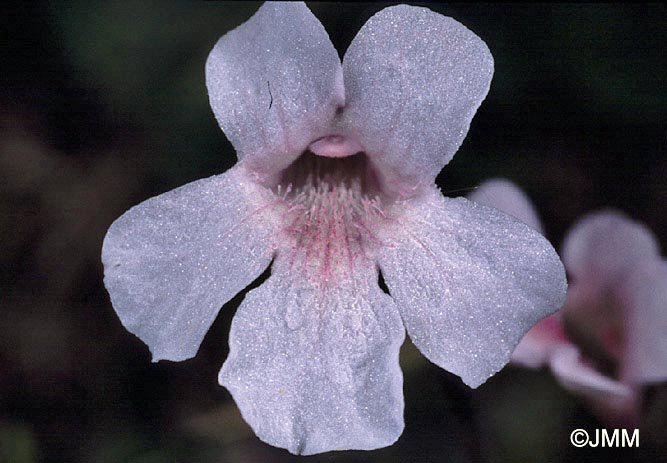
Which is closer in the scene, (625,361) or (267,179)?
(267,179)

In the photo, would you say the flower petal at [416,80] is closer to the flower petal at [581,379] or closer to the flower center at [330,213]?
the flower center at [330,213]

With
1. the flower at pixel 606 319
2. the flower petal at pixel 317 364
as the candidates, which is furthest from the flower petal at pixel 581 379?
the flower petal at pixel 317 364

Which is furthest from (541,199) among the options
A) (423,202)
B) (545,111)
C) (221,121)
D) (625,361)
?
(221,121)

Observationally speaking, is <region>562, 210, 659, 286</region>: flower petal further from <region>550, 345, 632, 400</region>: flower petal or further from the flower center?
the flower center

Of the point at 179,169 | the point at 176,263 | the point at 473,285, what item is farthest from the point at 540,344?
the point at 179,169

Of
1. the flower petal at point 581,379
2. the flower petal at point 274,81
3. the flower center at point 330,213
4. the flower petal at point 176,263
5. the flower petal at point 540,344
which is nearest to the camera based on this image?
the flower petal at point 274,81

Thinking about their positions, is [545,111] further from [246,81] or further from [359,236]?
[246,81]

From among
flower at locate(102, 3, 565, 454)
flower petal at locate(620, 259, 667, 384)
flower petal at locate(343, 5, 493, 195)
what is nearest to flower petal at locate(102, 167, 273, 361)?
flower at locate(102, 3, 565, 454)

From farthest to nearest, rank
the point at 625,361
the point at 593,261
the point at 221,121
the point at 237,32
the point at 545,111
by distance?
the point at 545,111 < the point at 593,261 < the point at 625,361 < the point at 221,121 < the point at 237,32
